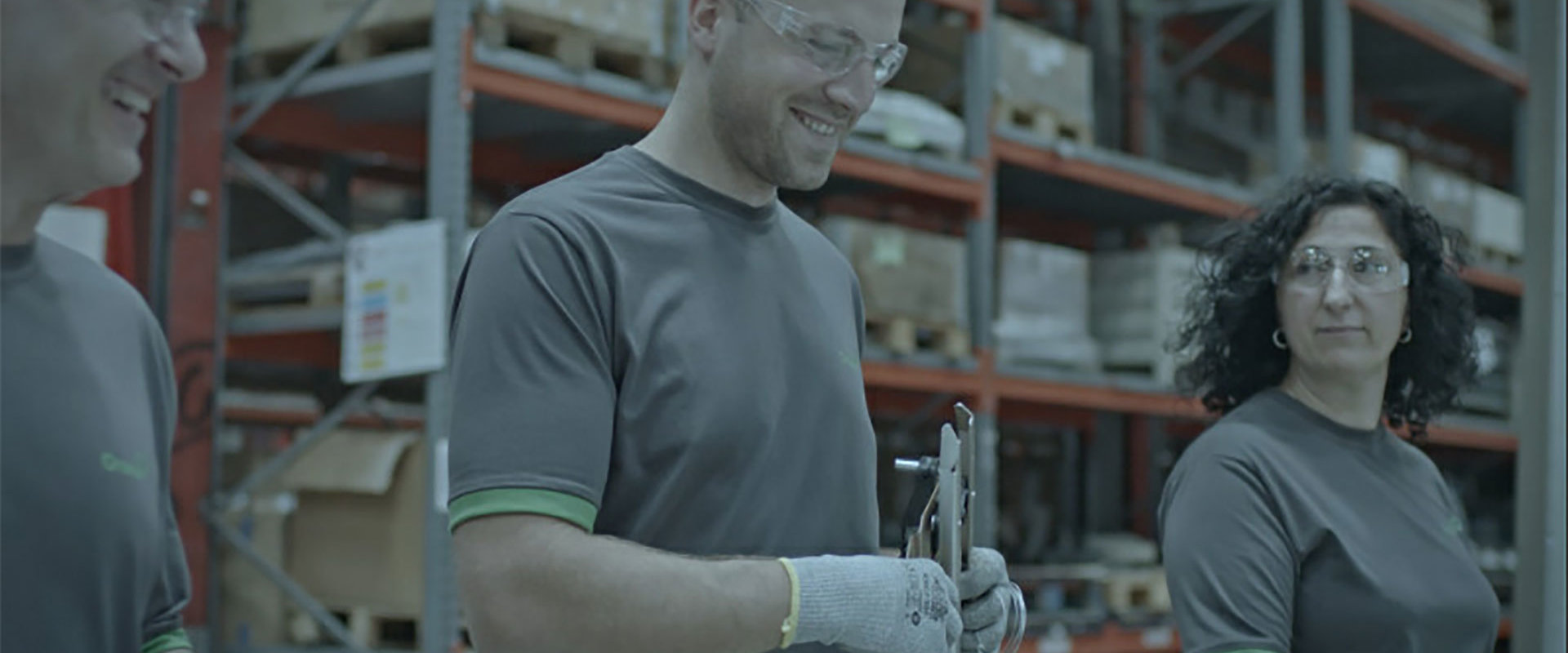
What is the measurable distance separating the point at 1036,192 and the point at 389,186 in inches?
131

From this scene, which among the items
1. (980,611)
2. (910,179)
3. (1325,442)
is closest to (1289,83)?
(910,179)

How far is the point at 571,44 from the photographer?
17.2 feet

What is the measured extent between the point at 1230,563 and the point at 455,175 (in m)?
2.92

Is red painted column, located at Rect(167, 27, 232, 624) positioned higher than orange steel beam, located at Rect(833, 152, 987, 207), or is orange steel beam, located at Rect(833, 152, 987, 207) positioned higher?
orange steel beam, located at Rect(833, 152, 987, 207)

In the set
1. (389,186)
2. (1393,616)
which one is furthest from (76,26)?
(389,186)

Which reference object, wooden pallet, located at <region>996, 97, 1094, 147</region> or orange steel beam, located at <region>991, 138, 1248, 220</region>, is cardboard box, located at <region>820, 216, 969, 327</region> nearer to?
orange steel beam, located at <region>991, 138, 1248, 220</region>

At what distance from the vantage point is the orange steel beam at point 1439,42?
874 centimetres

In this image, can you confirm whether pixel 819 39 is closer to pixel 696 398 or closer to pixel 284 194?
pixel 696 398

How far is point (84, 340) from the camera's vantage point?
1652 mm

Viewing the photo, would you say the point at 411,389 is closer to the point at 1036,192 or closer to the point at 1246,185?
the point at 1036,192

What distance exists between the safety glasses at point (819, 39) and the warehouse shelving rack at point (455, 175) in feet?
10.2

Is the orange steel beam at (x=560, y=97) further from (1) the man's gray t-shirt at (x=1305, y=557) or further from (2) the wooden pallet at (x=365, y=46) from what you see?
(1) the man's gray t-shirt at (x=1305, y=557)

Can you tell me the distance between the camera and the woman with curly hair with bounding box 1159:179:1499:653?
266 centimetres

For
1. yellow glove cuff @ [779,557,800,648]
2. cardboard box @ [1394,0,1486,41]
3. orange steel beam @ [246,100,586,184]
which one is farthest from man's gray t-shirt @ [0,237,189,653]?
cardboard box @ [1394,0,1486,41]
